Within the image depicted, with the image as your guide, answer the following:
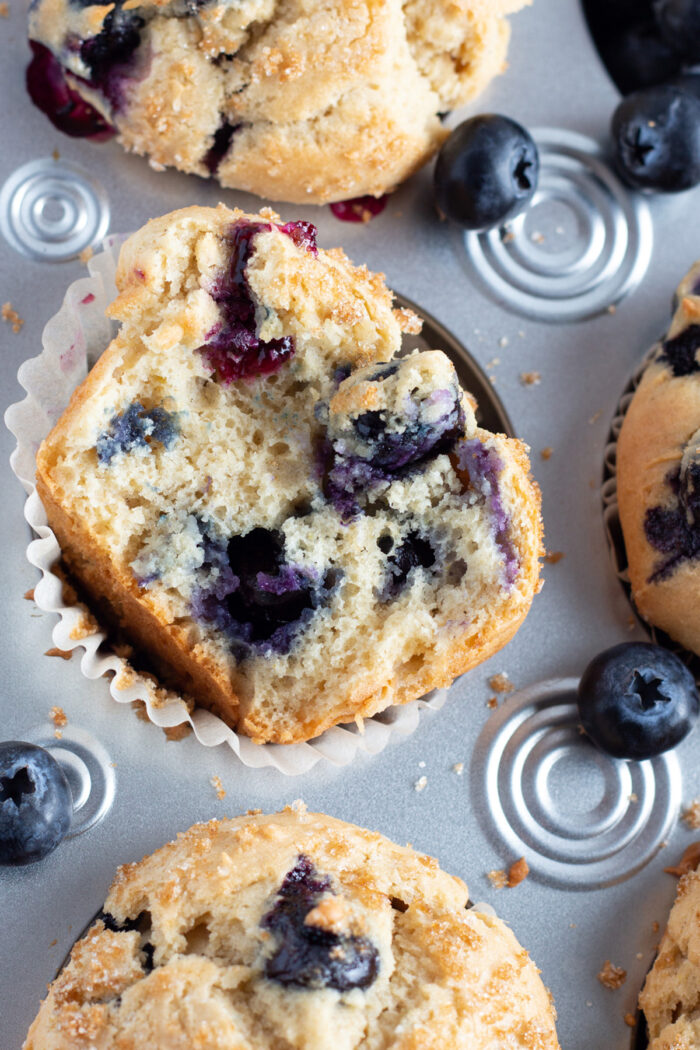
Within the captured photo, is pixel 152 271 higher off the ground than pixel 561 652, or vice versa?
pixel 152 271

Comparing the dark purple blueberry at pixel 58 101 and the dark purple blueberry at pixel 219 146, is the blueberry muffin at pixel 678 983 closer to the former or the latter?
the dark purple blueberry at pixel 219 146

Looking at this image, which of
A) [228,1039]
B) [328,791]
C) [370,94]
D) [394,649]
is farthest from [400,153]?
[228,1039]

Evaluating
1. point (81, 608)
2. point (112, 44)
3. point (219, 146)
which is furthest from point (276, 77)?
point (81, 608)

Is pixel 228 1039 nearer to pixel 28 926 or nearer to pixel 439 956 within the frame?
pixel 439 956

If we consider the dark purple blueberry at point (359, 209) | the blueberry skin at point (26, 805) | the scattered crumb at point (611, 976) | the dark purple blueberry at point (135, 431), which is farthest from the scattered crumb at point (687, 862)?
the dark purple blueberry at point (359, 209)

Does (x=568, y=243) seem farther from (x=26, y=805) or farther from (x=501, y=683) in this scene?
(x=26, y=805)

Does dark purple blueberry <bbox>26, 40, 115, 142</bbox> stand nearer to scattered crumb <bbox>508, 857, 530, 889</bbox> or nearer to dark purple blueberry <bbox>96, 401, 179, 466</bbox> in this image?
dark purple blueberry <bbox>96, 401, 179, 466</bbox>
